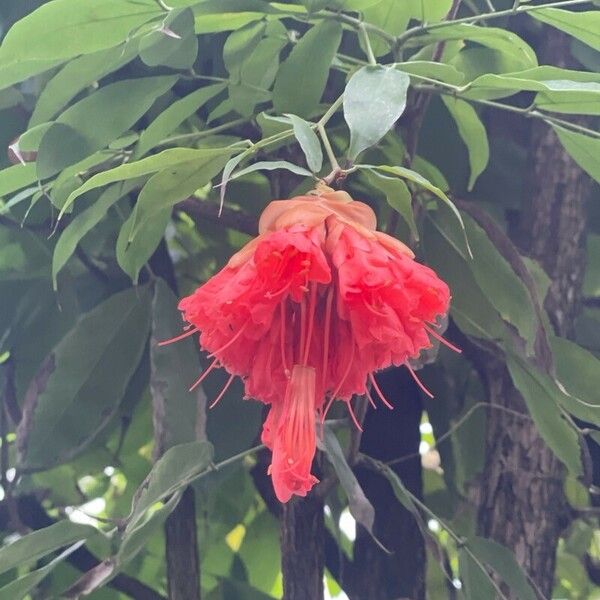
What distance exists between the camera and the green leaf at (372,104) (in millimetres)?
356

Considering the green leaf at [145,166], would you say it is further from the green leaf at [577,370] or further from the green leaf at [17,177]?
the green leaf at [577,370]

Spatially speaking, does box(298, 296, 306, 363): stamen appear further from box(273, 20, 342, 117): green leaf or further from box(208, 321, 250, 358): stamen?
box(273, 20, 342, 117): green leaf

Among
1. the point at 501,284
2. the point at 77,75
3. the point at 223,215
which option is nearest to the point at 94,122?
the point at 77,75

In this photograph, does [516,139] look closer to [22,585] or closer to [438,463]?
[438,463]

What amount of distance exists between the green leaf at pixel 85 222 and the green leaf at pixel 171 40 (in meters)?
0.07

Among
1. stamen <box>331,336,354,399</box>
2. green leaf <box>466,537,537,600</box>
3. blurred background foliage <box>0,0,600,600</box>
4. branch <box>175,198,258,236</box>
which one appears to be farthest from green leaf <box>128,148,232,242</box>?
green leaf <box>466,537,537,600</box>

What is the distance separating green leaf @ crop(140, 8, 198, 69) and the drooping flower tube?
0.41 feet

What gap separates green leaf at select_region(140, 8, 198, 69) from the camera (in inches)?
18.0

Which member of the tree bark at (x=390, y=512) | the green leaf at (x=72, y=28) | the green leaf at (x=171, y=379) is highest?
the green leaf at (x=72, y=28)

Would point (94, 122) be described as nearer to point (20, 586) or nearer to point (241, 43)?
point (241, 43)

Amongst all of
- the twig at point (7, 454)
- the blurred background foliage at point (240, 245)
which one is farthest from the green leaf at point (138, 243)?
the twig at point (7, 454)

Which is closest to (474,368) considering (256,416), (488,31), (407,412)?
(407,412)

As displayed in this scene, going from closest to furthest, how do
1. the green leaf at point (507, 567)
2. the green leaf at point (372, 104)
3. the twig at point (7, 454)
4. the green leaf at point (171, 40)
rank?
the green leaf at point (372, 104) → the green leaf at point (171, 40) → the green leaf at point (507, 567) → the twig at point (7, 454)

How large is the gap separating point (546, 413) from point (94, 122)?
32 cm
